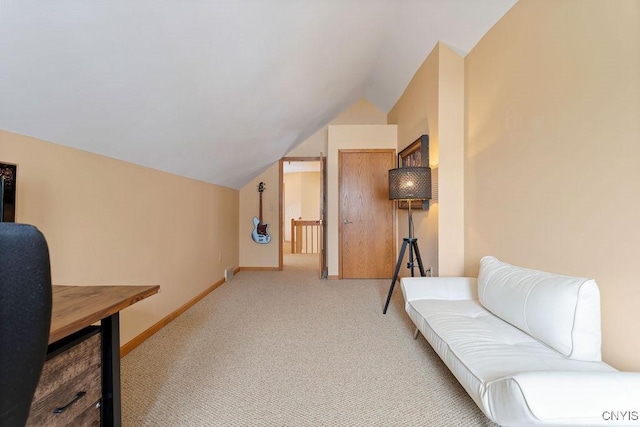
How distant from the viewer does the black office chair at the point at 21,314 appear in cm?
38

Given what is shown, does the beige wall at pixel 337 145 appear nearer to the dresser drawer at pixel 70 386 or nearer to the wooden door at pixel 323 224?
the wooden door at pixel 323 224

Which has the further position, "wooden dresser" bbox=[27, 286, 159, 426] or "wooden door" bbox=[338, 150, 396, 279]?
"wooden door" bbox=[338, 150, 396, 279]

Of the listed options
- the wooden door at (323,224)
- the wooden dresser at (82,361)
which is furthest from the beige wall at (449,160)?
the wooden dresser at (82,361)

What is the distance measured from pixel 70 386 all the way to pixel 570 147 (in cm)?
237

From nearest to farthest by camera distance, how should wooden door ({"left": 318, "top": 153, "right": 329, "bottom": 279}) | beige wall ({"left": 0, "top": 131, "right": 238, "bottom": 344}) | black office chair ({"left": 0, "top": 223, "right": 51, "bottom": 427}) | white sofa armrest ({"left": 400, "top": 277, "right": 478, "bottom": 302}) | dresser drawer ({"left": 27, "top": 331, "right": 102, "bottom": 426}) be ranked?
black office chair ({"left": 0, "top": 223, "right": 51, "bottom": 427}) < dresser drawer ({"left": 27, "top": 331, "right": 102, "bottom": 426}) < beige wall ({"left": 0, "top": 131, "right": 238, "bottom": 344}) < white sofa armrest ({"left": 400, "top": 277, "right": 478, "bottom": 302}) < wooden door ({"left": 318, "top": 153, "right": 329, "bottom": 279})

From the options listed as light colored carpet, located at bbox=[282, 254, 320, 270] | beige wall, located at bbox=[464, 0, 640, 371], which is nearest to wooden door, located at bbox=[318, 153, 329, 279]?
light colored carpet, located at bbox=[282, 254, 320, 270]

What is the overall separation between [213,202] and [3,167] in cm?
247

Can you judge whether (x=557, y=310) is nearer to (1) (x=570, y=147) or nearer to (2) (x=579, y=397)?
(2) (x=579, y=397)

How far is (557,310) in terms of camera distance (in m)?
1.24

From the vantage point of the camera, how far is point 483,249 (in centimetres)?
227

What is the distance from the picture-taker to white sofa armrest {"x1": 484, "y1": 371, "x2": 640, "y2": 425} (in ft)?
2.68

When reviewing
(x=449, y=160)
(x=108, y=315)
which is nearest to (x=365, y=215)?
(x=449, y=160)

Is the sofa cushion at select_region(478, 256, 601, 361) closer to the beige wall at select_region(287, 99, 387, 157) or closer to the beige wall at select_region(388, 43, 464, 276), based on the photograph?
the beige wall at select_region(388, 43, 464, 276)

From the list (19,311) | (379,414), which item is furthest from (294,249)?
(19,311)
